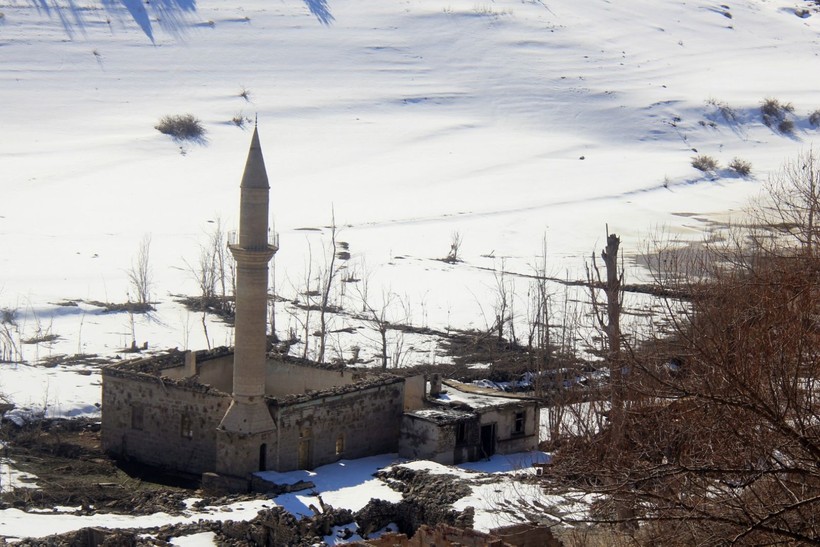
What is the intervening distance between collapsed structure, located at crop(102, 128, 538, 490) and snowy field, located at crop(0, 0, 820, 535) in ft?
12.1

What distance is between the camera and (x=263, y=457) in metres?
28.4

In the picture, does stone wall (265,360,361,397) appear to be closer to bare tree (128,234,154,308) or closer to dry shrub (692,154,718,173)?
bare tree (128,234,154,308)

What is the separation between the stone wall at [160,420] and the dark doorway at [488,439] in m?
5.97

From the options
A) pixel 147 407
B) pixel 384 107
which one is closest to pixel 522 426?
pixel 147 407

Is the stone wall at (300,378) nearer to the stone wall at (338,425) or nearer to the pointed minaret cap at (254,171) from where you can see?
the stone wall at (338,425)

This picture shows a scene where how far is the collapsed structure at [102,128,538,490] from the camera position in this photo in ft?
93.1

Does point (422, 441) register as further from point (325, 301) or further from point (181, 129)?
point (181, 129)

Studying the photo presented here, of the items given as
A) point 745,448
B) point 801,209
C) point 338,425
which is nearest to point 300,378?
point 338,425

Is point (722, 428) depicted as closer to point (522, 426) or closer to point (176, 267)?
point (522, 426)

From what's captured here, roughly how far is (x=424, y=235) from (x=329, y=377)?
79.8 ft

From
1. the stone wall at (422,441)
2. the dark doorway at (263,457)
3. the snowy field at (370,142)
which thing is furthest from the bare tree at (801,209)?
the snowy field at (370,142)

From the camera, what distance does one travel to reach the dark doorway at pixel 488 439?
101 ft

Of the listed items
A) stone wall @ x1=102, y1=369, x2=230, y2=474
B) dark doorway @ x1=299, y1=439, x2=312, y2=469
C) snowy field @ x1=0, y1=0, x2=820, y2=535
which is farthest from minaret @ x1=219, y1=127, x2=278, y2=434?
snowy field @ x1=0, y1=0, x2=820, y2=535

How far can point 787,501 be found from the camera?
12.0 m
